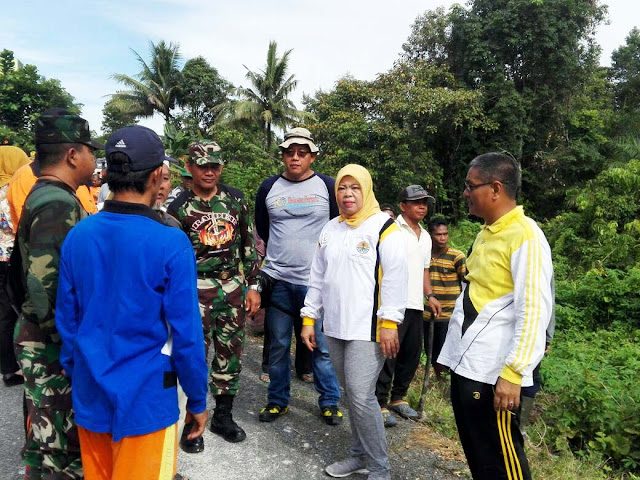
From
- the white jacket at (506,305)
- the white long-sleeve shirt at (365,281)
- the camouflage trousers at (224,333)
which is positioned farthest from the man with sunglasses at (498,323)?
the camouflage trousers at (224,333)

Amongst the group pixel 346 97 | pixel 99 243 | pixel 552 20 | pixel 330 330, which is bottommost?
pixel 330 330

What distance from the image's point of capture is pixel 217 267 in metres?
3.64

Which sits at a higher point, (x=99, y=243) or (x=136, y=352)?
(x=99, y=243)

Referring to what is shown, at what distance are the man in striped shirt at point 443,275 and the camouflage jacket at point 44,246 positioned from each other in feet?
13.2

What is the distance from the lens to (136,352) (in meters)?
1.88

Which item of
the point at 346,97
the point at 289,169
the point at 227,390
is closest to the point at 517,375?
the point at 227,390

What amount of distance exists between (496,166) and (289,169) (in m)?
1.94

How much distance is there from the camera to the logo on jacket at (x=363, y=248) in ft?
10.2

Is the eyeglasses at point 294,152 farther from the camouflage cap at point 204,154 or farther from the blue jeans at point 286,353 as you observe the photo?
the blue jeans at point 286,353

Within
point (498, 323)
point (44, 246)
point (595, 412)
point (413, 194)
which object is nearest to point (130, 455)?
point (44, 246)

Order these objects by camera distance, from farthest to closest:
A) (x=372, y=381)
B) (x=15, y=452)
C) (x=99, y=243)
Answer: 1. (x=15, y=452)
2. (x=372, y=381)
3. (x=99, y=243)

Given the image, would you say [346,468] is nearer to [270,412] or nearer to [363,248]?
[270,412]

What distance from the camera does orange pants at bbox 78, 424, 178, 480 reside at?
1.87 metres

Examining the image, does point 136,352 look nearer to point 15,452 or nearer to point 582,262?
point 15,452
